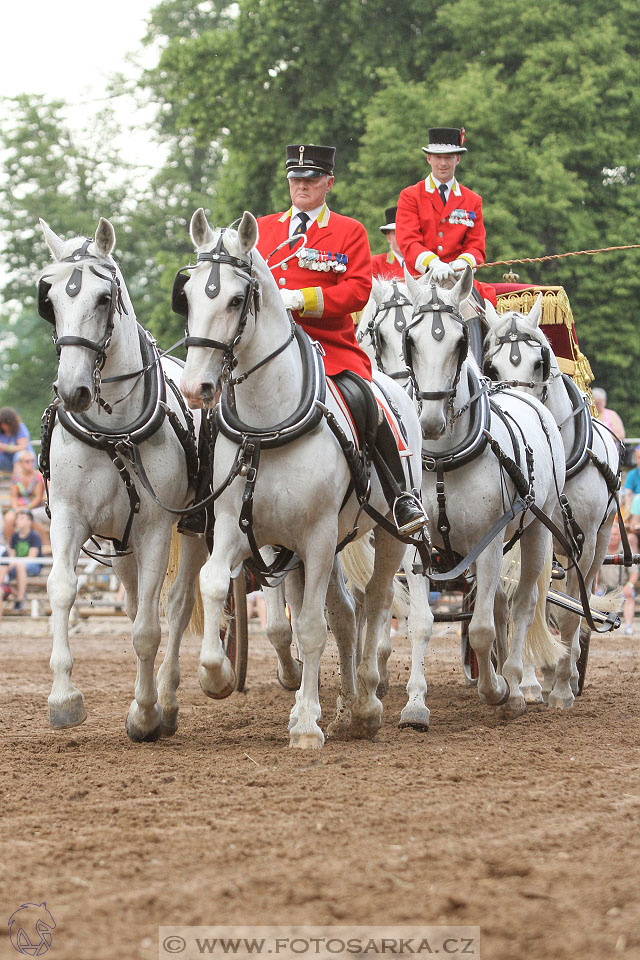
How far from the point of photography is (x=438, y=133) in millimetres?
9680

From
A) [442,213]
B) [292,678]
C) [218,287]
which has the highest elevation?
[442,213]

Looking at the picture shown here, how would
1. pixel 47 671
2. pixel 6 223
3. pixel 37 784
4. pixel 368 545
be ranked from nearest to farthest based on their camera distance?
pixel 37 784 < pixel 368 545 < pixel 47 671 < pixel 6 223

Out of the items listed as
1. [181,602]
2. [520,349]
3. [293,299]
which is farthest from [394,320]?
[181,602]

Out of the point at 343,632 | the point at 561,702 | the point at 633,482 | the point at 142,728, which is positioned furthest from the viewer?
the point at 633,482

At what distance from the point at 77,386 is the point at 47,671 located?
590 cm

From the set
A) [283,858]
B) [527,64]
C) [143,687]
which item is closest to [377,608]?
[143,687]

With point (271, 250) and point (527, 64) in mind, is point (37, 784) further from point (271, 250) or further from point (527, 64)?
point (527, 64)

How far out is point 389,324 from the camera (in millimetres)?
8844

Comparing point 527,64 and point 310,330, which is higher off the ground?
point 527,64

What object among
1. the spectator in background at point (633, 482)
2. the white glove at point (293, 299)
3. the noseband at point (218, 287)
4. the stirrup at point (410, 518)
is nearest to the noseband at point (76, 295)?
the noseband at point (218, 287)

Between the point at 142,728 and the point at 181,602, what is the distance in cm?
86

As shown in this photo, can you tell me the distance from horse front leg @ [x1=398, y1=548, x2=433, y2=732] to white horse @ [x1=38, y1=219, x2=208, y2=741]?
4.60 feet

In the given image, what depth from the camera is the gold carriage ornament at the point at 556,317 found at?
1021cm

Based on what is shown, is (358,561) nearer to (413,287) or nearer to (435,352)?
(435,352)
